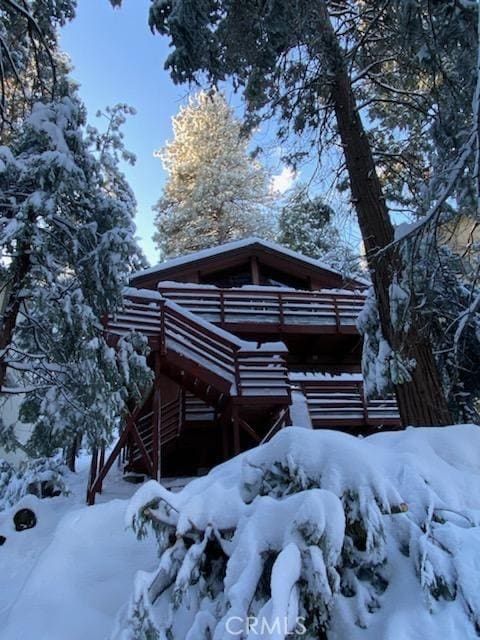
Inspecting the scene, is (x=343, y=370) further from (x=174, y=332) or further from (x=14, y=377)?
(x=14, y=377)

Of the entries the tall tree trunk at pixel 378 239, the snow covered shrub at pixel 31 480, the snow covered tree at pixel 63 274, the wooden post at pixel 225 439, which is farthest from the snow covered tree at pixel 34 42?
the wooden post at pixel 225 439

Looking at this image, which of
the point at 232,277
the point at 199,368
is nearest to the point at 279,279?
the point at 232,277

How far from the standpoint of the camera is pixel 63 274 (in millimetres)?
6398

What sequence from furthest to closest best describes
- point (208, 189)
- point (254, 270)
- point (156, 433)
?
point (208, 189) → point (254, 270) → point (156, 433)

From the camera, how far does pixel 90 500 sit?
7.79 meters

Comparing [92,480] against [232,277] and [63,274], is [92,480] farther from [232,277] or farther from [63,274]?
[232,277]

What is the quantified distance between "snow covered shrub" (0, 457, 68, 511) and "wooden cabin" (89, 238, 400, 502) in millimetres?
776

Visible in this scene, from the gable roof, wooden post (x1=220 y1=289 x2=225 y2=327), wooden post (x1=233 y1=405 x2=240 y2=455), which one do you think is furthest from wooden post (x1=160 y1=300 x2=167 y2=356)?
the gable roof

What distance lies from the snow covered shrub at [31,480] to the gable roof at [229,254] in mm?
5209

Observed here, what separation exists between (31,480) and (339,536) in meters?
8.05

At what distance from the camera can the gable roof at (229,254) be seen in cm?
1320

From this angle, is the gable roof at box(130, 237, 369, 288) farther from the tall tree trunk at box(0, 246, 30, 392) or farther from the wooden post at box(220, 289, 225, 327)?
the tall tree trunk at box(0, 246, 30, 392)

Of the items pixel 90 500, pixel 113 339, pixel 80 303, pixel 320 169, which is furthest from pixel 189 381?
pixel 320 169

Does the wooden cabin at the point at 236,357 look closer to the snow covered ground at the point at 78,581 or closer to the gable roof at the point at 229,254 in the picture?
the gable roof at the point at 229,254
